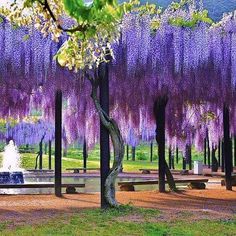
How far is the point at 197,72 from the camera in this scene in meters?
12.1

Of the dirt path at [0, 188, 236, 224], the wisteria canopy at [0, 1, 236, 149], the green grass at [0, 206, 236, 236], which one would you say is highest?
the wisteria canopy at [0, 1, 236, 149]

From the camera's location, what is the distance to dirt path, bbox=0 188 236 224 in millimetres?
8570

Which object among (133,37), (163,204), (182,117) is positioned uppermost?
(133,37)

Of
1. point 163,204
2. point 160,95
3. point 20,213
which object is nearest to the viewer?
point 20,213

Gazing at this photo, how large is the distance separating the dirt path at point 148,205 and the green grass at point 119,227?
45 cm

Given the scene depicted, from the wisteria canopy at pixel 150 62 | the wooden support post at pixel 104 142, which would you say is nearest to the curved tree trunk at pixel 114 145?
the wooden support post at pixel 104 142

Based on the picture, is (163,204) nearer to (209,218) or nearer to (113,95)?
(209,218)

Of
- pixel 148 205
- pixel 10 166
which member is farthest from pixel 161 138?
pixel 10 166

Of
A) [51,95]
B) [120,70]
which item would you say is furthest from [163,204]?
[51,95]

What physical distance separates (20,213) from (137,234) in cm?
330

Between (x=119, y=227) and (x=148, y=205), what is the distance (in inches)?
137

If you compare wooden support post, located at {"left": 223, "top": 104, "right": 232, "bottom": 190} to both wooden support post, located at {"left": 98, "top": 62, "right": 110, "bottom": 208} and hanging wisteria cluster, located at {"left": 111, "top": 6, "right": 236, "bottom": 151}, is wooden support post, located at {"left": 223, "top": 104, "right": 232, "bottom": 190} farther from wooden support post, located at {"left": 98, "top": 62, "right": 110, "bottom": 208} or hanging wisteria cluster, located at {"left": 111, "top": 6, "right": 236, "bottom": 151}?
wooden support post, located at {"left": 98, "top": 62, "right": 110, "bottom": 208}

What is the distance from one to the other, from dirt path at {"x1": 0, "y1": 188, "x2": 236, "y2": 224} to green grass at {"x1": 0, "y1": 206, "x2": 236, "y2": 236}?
0.45 metres

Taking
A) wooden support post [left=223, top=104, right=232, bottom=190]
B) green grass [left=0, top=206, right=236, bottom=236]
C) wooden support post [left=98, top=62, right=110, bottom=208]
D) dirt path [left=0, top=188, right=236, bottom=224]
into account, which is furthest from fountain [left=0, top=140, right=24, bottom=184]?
green grass [left=0, top=206, right=236, bottom=236]
